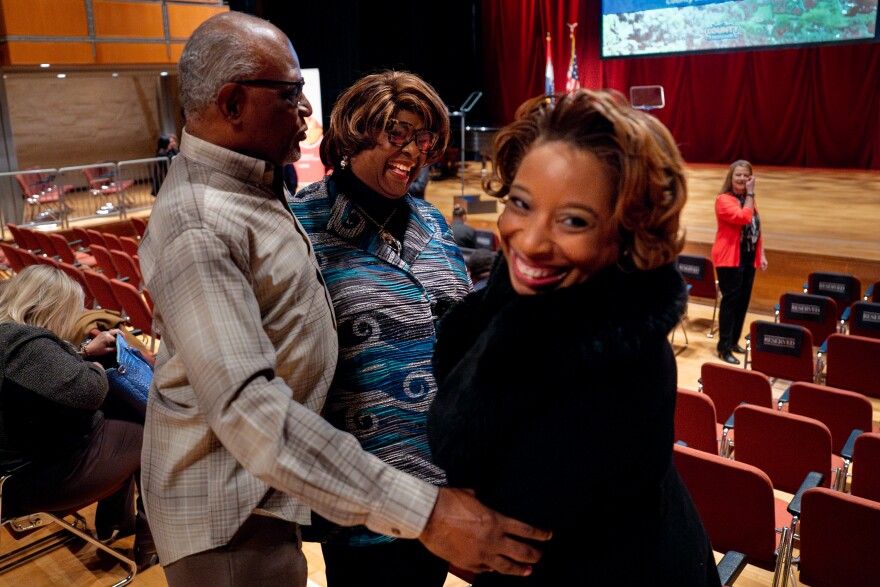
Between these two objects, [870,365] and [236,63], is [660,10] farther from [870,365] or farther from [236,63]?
[236,63]

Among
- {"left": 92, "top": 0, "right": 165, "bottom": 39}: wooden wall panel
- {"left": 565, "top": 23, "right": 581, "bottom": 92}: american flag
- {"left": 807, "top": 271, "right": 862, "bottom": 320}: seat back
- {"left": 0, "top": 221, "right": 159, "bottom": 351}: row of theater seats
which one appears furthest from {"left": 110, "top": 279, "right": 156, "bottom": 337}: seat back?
{"left": 565, "top": 23, "right": 581, "bottom": 92}: american flag

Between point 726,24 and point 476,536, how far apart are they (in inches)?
440

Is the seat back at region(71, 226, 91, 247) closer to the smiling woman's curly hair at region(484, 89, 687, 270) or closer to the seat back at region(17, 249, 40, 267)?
the seat back at region(17, 249, 40, 267)

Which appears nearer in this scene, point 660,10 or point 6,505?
point 6,505

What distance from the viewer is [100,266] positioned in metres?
6.61

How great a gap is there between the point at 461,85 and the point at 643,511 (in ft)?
48.7

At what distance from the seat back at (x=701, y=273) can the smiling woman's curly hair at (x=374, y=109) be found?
5123 millimetres

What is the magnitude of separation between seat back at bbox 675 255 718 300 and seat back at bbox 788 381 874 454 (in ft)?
9.63

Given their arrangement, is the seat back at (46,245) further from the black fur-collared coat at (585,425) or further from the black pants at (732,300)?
the black fur-collared coat at (585,425)

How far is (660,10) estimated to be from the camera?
36.6 ft

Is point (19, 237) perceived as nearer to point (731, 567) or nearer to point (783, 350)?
point (783, 350)

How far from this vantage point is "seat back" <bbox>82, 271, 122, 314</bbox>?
528 cm

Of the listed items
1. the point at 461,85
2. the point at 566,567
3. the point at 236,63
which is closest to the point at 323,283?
the point at 236,63

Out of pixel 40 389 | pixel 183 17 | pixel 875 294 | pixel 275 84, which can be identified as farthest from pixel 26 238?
Answer: pixel 875 294
